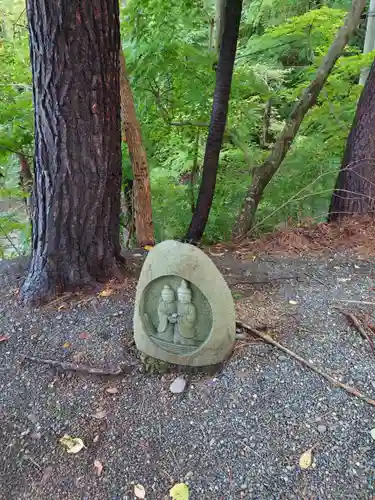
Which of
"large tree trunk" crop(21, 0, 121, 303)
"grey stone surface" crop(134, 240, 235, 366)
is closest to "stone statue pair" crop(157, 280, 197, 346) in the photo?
"grey stone surface" crop(134, 240, 235, 366)

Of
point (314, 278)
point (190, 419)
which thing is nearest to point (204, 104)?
point (314, 278)

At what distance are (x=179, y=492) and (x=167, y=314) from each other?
773mm

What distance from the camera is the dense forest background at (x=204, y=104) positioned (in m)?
3.49

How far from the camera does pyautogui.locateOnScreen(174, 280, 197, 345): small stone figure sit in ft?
5.74

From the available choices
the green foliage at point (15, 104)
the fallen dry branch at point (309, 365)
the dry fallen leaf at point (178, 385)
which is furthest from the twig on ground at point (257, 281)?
the green foliage at point (15, 104)

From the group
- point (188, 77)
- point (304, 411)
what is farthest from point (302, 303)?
point (188, 77)

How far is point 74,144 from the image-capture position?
7.27 feet

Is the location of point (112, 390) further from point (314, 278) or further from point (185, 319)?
point (314, 278)

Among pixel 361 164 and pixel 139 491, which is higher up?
pixel 361 164

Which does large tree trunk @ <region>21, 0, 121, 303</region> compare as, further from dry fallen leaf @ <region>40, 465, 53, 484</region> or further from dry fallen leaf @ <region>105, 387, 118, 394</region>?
dry fallen leaf @ <region>40, 465, 53, 484</region>

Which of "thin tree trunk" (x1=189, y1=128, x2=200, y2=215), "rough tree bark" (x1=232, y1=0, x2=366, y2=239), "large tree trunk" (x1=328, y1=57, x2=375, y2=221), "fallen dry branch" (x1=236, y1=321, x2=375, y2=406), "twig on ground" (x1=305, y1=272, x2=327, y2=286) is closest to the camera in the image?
"fallen dry branch" (x1=236, y1=321, x2=375, y2=406)

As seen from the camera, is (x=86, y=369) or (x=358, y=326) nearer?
(x=86, y=369)

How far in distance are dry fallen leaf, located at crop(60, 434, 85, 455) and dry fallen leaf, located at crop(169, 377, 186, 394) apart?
49cm

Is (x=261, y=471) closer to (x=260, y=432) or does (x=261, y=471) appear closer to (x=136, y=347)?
(x=260, y=432)
